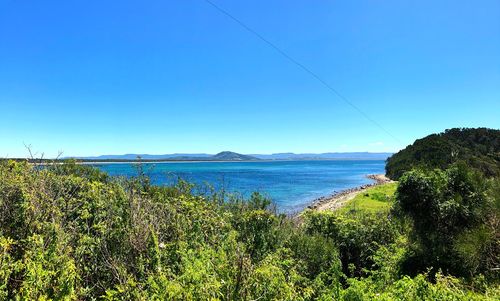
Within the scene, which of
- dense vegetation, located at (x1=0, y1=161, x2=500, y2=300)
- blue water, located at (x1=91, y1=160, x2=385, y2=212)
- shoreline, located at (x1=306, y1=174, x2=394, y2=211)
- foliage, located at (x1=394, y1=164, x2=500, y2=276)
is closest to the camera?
dense vegetation, located at (x1=0, y1=161, x2=500, y2=300)

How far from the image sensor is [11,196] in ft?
18.6

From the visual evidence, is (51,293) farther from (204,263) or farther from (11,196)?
(11,196)

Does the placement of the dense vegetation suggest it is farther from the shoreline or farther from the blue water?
the shoreline

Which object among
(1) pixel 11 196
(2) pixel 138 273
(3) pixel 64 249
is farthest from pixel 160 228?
(1) pixel 11 196

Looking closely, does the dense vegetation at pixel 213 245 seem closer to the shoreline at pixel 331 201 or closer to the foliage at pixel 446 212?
the foliage at pixel 446 212

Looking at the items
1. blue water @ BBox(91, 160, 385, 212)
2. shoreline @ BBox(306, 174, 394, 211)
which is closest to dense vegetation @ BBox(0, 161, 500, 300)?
blue water @ BBox(91, 160, 385, 212)

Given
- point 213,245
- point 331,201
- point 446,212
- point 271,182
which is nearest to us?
point 213,245

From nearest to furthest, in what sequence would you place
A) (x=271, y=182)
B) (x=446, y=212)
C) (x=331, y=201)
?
(x=446, y=212) < (x=331, y=201) < (x=271, y=182)

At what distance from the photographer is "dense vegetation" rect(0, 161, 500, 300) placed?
4199mm

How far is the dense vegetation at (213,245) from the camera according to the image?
165 inches

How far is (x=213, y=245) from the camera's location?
619 centimetres

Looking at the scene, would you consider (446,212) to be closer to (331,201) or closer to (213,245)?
(213,245)

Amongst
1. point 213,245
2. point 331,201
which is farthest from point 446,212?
point 331,201

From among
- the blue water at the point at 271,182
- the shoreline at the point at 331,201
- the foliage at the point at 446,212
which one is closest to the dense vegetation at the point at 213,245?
the foliage at the point at 446,212
